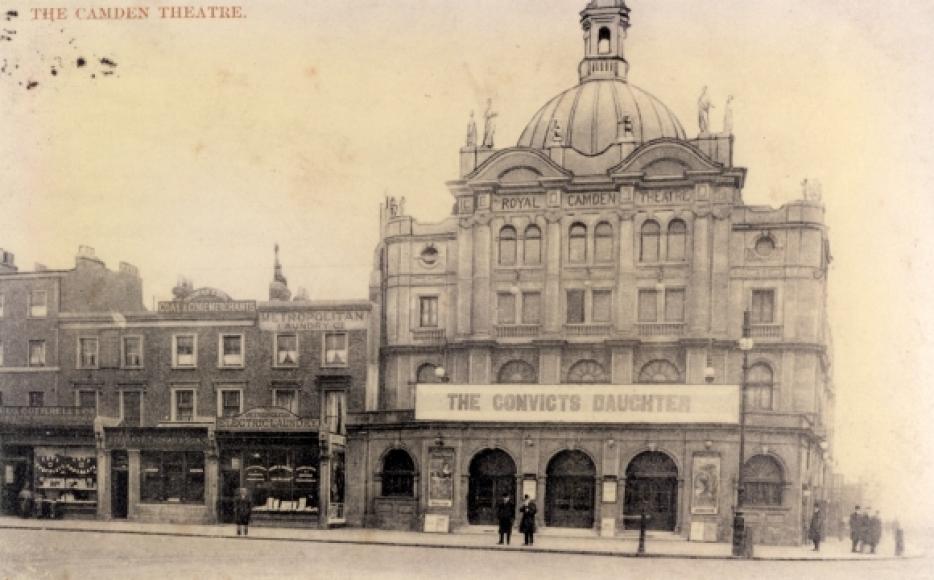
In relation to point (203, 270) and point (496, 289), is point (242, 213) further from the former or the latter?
point (496, 289)

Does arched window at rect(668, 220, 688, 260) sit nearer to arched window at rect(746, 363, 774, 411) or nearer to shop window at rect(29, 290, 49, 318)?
arched window at rect(746, 363, 774, 411)

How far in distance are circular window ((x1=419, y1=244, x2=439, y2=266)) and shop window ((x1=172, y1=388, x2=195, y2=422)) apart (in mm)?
7629

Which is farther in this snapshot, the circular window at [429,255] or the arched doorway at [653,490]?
the circular window at [429,255]

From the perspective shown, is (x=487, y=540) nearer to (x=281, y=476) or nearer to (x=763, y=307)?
(x=281, y=476)

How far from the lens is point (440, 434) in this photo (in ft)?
104

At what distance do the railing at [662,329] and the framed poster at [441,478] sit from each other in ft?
19.4

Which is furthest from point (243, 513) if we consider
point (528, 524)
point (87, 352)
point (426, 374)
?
point (87, 352)

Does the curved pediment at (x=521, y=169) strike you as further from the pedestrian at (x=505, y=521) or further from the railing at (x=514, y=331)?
the pedestrian at (x=505, y=521)

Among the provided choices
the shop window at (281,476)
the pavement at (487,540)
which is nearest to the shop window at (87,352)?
the pavement at (487,540)

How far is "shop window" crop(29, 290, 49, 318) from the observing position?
33.6 m

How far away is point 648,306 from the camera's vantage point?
30.0m

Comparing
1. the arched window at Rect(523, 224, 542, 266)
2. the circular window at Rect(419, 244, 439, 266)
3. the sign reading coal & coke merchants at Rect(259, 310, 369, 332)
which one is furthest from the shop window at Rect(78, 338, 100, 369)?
the arched window at Rect(523, 224, 542, 266)

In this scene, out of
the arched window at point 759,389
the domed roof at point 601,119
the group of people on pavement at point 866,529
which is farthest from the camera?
the arched window at point 759,389

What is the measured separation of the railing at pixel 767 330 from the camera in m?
29.8
